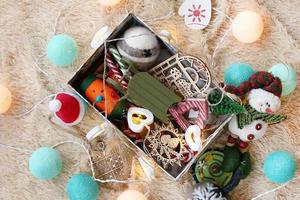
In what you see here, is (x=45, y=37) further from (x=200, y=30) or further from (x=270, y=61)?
(x=270, y=61)

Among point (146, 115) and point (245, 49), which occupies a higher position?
point (245, 49)

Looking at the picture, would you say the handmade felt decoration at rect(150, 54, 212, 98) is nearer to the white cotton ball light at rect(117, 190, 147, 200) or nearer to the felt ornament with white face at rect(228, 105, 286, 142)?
the felt ornament with white face at rect(228, 105, 286, 142)

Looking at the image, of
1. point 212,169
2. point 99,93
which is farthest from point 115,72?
point 212,169

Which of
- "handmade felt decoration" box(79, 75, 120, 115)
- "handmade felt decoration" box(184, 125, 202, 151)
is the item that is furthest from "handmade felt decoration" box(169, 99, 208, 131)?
"handmade felt decoration" box(79, 75, 120, 115)

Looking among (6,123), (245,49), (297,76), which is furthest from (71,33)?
(297,76)

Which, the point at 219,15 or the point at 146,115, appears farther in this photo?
the point at 219,15

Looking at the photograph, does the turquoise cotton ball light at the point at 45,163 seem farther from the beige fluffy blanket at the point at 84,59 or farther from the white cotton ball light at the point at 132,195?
the white cotton ball light at the point at 132,195

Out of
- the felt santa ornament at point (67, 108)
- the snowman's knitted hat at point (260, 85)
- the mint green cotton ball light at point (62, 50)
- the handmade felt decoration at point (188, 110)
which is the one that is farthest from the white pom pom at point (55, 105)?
the snowman's knitted hat at point (260, 85)
